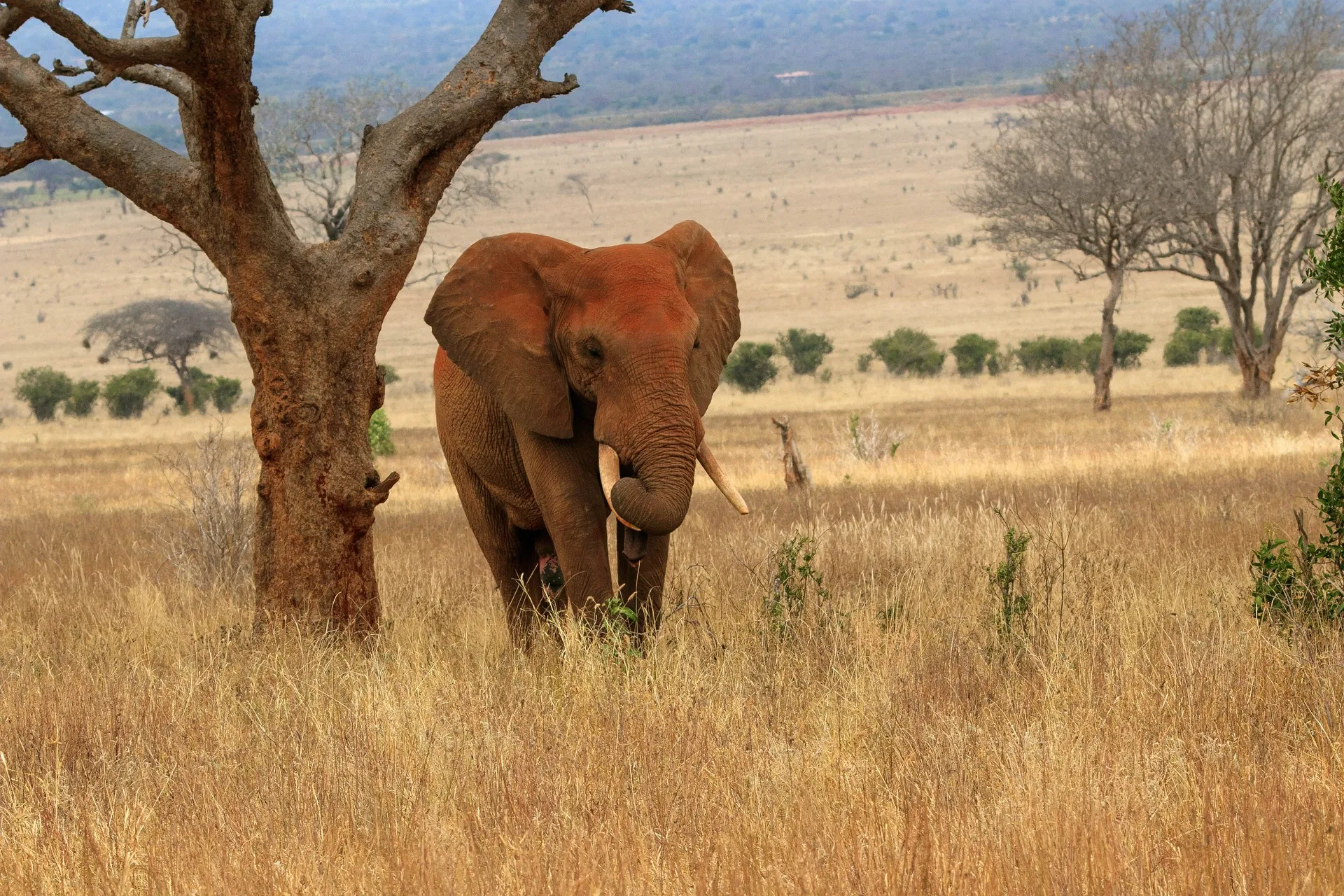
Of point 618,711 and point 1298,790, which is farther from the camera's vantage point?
point 618,711

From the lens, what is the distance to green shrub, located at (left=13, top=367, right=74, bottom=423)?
41594mm

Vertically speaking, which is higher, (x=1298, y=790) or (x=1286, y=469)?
(x=1298, y=790)

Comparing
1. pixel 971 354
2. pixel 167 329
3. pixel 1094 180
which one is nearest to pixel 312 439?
pixel 1094 180

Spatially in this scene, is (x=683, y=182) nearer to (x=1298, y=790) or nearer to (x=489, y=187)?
(x=489, y=187)

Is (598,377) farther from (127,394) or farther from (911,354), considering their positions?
(911,354)

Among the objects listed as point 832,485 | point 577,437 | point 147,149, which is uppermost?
point 147,149

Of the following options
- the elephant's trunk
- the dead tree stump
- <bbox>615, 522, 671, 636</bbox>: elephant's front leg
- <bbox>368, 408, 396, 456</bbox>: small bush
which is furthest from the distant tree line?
the elephant's trunk

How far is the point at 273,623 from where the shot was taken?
7.19 metres

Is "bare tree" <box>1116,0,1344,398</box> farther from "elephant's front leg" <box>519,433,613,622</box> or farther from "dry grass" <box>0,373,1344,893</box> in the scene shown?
"elephant's front leg" <box>519,433,613,622</box>

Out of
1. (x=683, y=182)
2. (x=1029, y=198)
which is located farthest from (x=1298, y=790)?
(x=683, y=182)

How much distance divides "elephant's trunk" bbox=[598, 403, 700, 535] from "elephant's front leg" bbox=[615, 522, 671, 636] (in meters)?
0.53

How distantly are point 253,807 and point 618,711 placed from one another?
1314mm

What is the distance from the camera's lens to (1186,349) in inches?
1714

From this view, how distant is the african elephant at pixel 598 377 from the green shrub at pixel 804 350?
135ft
